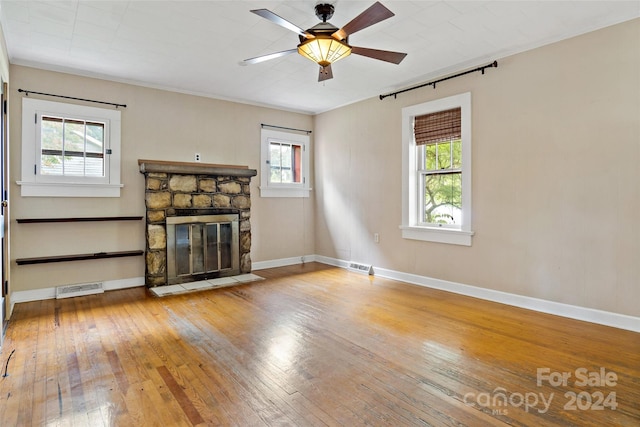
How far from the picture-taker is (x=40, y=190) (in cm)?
402

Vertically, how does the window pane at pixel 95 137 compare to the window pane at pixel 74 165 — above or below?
above

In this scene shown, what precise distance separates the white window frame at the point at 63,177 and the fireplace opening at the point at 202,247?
0.90m

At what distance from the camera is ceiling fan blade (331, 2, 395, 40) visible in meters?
2.29

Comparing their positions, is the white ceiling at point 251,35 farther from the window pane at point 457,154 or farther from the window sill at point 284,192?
the window sill at point 284,192

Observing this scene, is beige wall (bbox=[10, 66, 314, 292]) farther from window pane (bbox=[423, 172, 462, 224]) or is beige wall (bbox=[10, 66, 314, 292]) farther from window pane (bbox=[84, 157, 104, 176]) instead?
window pane (bbox=[423, 172, 462, 224])

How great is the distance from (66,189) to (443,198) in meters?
4.65

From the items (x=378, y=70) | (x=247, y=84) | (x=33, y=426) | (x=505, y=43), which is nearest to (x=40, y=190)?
(x=247, y=84)

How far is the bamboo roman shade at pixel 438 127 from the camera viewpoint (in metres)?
4.29

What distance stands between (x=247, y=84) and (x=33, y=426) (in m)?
4.13

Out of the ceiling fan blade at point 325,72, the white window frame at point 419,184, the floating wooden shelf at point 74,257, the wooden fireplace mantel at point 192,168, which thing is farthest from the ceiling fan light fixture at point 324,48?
the floating wooden shelf at point 74,257

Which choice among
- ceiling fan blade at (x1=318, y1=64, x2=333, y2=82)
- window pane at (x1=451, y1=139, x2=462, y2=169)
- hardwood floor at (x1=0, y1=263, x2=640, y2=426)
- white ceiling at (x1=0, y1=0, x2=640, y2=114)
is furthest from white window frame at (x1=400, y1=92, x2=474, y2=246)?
ceiling fan blade at (x1=318, y1=64, x2=333, y2=82)

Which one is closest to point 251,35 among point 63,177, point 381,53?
point 381,53

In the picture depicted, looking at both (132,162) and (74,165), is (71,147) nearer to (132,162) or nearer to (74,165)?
(74,165)

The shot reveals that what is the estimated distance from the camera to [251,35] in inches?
130
